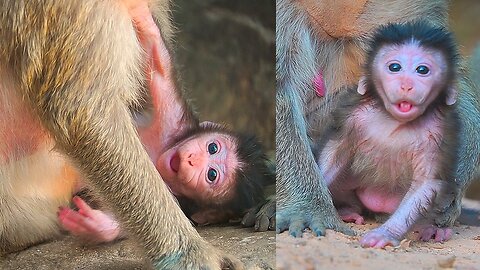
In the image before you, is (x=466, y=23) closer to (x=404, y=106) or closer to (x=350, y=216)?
(x=404, y=106)

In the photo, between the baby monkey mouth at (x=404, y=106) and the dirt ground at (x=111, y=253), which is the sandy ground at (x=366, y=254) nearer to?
the dirt ground at (x=111, y=253)

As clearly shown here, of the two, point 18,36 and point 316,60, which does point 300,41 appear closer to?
point 316,60

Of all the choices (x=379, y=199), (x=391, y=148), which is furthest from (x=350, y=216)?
(x=391, y=148)

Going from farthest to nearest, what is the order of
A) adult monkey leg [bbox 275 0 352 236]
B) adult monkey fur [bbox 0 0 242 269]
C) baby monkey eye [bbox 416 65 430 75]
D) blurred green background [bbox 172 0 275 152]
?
blurred green background [bbox 172 0 275 152] < adult monkey leg [bbox 275 0 352 236] < baby monkey eye [bbox 416 65 430 75] < adult monkey fur [bbox 0 0 242 269]

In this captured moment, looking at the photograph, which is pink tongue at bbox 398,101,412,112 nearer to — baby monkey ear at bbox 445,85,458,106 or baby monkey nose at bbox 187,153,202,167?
baby monkey ear at bbox 445,85,458,106

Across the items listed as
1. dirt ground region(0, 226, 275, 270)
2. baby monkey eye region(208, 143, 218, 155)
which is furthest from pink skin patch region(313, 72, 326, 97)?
dirt ground region(0, 226, 275, 270)

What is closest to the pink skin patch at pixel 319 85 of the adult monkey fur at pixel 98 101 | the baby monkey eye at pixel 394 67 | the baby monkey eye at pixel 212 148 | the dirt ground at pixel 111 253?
the baby monkey eye at pixel 394 67
